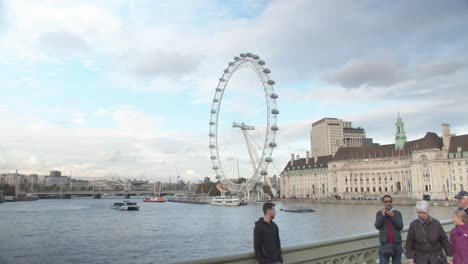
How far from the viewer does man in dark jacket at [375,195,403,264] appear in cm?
707

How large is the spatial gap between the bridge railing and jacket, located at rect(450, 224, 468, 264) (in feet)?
A: 4.42

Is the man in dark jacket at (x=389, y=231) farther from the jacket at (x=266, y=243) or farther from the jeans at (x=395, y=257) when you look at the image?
the jacket at (x=266, y=243)

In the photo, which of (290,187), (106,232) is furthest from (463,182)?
(106,232)

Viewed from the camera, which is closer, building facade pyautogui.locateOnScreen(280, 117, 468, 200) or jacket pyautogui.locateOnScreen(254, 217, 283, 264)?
jacket pyautogui.locateOnScreen(254, 217, 283, 264)

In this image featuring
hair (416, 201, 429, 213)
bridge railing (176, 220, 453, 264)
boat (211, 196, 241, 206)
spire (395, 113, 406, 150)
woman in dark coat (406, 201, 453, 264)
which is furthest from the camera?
spire (395, 113, 406, 150)

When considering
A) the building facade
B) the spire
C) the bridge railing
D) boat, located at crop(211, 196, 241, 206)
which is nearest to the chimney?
the building facade

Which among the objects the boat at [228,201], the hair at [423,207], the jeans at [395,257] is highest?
the hair at [423,207]

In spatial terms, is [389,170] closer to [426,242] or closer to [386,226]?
[386,226]

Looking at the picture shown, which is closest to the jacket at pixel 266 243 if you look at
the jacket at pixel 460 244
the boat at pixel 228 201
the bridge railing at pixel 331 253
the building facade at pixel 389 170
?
the bridge railing at pixel 331 253

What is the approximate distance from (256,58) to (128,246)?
4955 centimetres

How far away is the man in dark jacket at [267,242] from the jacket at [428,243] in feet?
6.83

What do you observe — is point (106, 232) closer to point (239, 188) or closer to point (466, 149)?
point (239, 188)

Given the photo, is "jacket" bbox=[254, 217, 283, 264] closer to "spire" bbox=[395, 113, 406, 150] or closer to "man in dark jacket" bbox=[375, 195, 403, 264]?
"man in dark jacket" bbox=[375, 195, 403, 264]

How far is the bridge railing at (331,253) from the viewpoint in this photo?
5.50 meters
